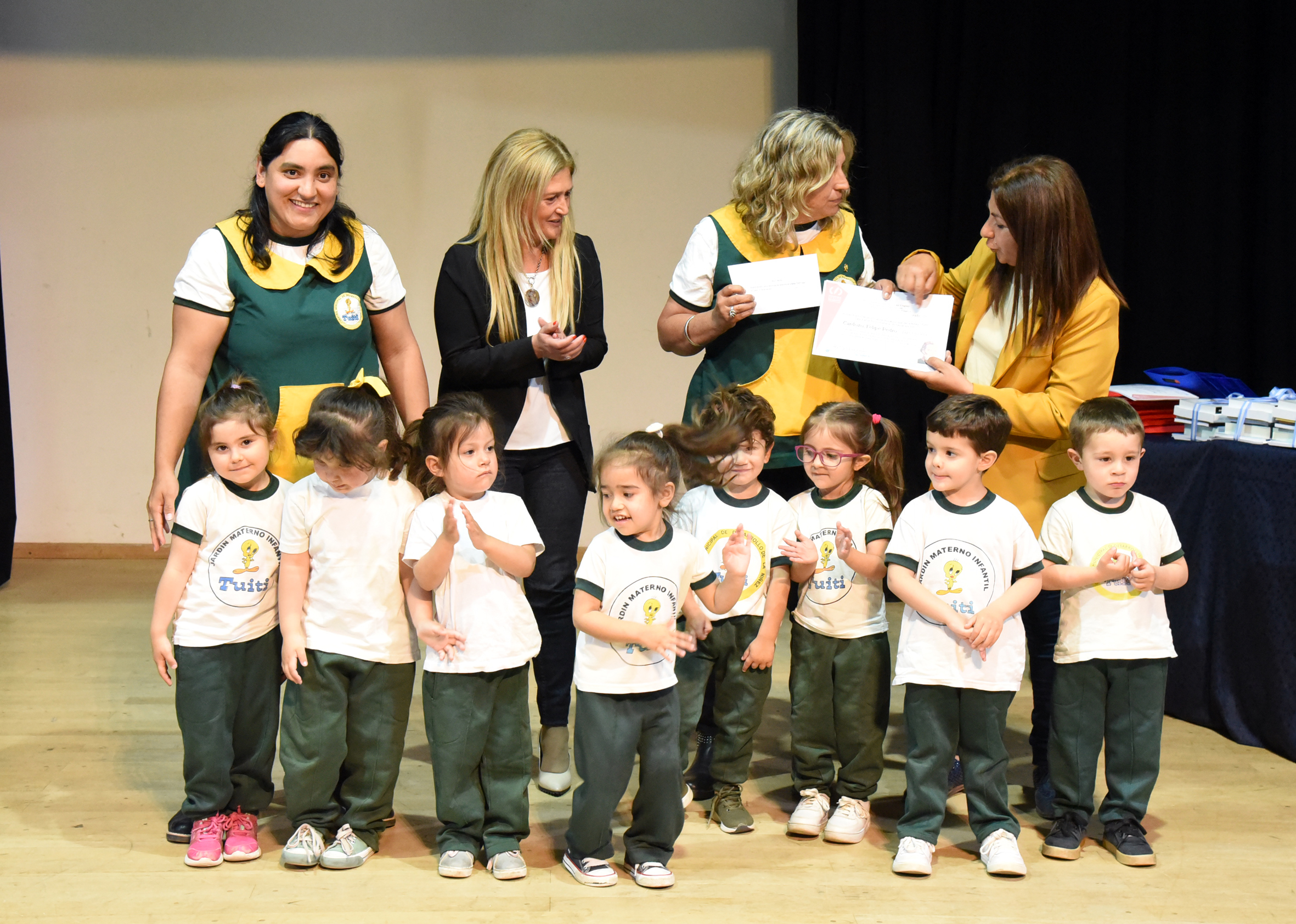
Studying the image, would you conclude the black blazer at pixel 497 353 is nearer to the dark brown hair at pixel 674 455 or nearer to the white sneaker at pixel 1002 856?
the dark brown hair at pixel 674 455

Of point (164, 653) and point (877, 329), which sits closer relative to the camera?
point (164, 653)

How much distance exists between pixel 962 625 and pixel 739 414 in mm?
660

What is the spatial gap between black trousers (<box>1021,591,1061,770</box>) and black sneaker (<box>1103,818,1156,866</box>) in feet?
0.74

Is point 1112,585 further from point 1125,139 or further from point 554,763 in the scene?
point 1125,139

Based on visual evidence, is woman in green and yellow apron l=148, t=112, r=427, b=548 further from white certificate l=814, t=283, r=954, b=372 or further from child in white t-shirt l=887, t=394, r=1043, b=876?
child in white t-shirt l=887, t=394, r=1043, b=876

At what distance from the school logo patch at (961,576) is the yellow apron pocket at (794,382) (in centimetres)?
49

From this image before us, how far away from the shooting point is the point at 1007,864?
2.55m

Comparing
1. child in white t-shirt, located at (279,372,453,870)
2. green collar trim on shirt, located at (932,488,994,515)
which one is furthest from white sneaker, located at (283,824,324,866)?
green collar trim on shirt, located at (932,488,994,515)

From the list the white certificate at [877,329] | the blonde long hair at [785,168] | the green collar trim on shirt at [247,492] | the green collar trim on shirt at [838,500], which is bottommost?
the green collar trim on shirt at [838,500]

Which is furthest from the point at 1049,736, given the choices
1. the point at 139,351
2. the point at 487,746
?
the point at 139,351

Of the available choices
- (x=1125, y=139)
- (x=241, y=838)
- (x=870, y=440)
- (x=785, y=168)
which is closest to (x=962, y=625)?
(x=870, y=440)

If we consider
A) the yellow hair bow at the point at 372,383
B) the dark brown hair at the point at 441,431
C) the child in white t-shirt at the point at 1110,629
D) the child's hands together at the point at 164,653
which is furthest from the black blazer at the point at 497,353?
the child in white t-shirt at the point at 1110,629

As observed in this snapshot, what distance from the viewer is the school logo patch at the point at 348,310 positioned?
2707 millimetres

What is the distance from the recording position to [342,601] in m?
2.54
